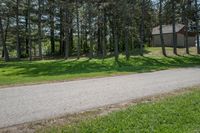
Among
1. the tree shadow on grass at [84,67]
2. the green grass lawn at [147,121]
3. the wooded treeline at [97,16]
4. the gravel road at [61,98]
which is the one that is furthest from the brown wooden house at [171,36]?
the green grass lawn at [147,121]

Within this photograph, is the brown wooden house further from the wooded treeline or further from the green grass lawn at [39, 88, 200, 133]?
the green grass lawn at [39, 88, 200, 133]

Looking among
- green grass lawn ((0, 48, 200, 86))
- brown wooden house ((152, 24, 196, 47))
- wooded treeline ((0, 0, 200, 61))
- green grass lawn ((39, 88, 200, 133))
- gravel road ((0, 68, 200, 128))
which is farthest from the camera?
brown wooden house ((152, 24, 196, 47))

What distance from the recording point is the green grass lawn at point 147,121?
6613 mm

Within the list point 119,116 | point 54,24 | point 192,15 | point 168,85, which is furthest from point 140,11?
point 119,116

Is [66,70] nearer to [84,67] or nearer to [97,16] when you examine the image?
[84,67]

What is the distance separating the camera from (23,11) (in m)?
52.5

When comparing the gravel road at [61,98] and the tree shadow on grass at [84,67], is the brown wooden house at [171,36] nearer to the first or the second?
the tree shadow on grass at [84,67]

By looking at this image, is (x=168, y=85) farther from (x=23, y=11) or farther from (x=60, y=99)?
(x=23, y=11)

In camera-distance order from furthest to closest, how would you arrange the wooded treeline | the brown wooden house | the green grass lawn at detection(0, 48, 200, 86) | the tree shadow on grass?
the brown wooden house < the wooded treeline < the tree shadow on grass < the green grass lawn at detection(0, 48, 200, 86)

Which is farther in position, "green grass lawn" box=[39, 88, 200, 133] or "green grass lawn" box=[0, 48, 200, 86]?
"green grass lawn" box=[0, 48, 200, 86]

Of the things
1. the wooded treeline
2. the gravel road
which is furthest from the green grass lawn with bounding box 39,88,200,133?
the wooded treeline

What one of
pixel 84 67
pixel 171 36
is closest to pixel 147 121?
pixel 84 67

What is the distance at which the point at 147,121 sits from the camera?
7223 millimetres

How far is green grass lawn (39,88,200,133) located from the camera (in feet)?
21.7
